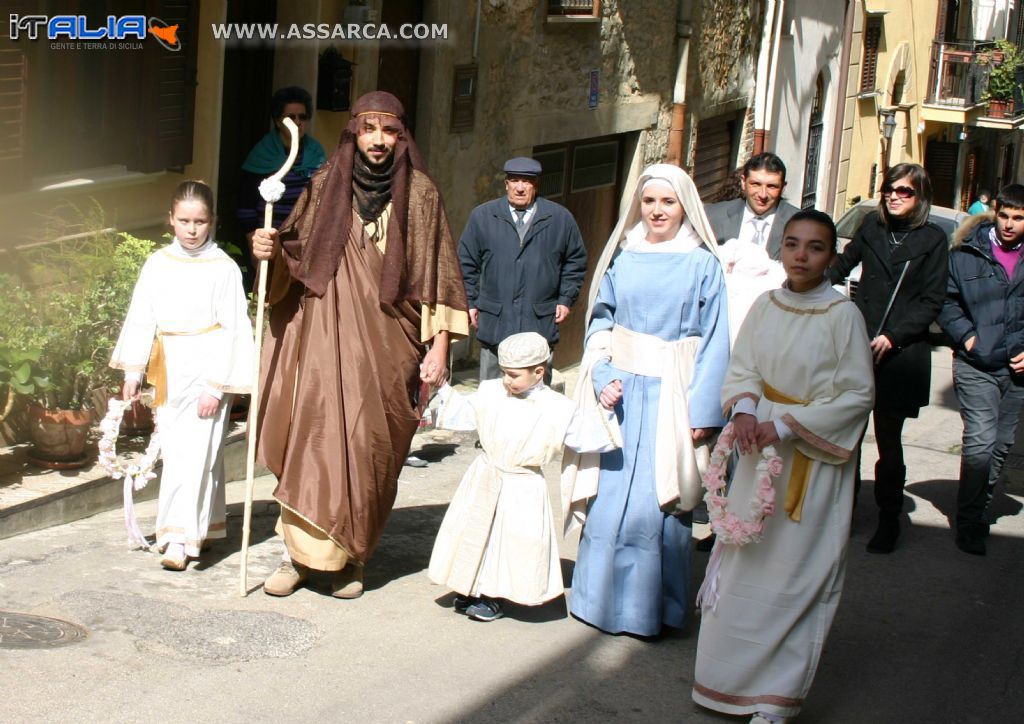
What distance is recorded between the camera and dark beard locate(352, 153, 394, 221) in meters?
6.02

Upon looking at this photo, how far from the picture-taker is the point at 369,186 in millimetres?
6016

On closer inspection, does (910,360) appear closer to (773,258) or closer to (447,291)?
(773,258)

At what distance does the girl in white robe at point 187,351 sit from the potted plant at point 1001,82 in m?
27.4

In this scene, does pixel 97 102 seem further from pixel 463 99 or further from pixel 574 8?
pixel 574 8

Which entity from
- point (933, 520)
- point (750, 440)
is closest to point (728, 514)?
point (750, 440)

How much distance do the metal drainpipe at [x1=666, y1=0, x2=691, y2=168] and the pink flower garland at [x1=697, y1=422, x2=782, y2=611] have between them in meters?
9.97

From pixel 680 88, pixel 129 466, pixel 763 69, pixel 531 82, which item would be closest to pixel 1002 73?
pixel 763 69

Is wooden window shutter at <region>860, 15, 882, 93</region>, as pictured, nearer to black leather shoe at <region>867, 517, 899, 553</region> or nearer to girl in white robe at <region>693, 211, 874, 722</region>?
black leather shoe at <region>867, 517, 899, 553</region>

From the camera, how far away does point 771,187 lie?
7297 mm

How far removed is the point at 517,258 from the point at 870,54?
16.9 metres

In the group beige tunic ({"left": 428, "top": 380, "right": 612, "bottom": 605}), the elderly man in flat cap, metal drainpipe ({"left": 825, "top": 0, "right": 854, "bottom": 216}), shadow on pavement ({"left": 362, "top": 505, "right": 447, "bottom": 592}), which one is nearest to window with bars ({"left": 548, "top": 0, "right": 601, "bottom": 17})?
the elderly man in flat cap

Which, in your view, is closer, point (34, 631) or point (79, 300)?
point (34, 631)

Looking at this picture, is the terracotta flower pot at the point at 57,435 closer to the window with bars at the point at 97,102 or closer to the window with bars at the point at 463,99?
the window with bars at the point at 97,102

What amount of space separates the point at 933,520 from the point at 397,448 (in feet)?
12.0
